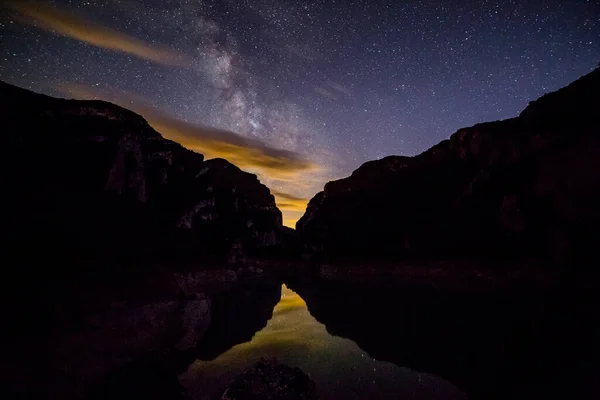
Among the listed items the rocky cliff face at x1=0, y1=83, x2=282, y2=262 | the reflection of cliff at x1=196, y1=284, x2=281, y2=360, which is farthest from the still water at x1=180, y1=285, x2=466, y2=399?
the rocky cliff face at x1=0, y1=83, x2=282, y2=262

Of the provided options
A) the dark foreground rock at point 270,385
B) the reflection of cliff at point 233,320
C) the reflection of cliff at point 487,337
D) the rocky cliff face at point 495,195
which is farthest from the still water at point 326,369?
the rocky cliff face at point 495,195

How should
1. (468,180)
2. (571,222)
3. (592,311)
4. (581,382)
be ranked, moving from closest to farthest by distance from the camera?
(581,382)
(592,311)
(571,222)
(468,180)

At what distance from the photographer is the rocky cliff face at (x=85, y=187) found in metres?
26.1

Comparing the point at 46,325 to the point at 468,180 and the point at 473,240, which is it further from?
the point at 468,180

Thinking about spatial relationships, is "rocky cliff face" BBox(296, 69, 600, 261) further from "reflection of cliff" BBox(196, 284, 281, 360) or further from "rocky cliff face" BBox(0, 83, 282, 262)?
"rocky cliff face" BBox(0, 83, 282, 262)

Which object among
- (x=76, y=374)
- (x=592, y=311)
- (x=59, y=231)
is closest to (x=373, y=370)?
(x=76, y=374)

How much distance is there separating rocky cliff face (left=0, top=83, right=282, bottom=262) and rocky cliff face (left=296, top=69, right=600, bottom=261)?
49.1m

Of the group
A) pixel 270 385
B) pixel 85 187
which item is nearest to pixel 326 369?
pixel 270 385

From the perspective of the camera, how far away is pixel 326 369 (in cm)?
1580

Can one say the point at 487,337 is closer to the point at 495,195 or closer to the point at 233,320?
the point at 233,320

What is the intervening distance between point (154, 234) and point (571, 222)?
213 feet

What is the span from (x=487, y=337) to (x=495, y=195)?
189 ft

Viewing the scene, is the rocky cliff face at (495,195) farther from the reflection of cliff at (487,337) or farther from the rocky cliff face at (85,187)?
the rocky cliff face at (85,187)

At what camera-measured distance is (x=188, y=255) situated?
62438mm
